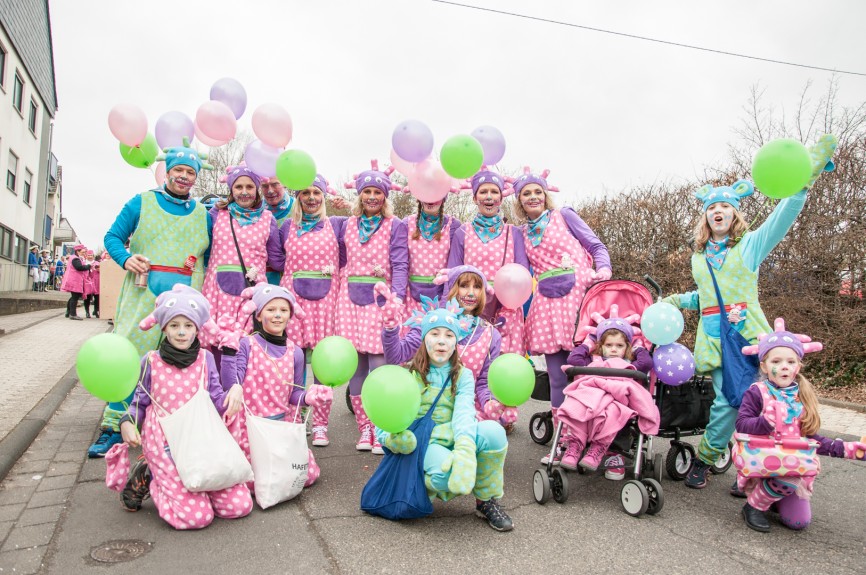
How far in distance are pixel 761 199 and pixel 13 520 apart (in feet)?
29.7

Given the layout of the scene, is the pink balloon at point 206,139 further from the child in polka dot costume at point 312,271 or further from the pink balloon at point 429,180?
the pink balloon at point 429,180

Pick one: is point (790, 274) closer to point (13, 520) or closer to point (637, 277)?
point (637, 277)

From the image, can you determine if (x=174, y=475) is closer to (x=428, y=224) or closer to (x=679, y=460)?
(x=428, y=224)

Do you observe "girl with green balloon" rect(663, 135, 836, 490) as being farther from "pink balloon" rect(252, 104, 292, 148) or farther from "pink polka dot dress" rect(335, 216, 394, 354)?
"pink balloon" rect(252, 104, 292, 148)

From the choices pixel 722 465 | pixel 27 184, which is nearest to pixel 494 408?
pixel 722 465

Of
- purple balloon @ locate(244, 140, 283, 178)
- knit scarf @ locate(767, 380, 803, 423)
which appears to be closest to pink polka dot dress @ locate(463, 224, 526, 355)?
purple balloon @ locate(244, 140, 283, 178)

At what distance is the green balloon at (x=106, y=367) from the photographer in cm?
304

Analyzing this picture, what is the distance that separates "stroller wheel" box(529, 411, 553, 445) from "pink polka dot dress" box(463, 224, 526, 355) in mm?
770

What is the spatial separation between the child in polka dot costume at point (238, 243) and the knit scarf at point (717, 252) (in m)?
3.25

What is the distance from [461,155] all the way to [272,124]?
1.56 m

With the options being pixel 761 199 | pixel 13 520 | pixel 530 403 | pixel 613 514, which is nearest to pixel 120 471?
pixel 13 520

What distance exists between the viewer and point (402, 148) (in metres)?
4.55

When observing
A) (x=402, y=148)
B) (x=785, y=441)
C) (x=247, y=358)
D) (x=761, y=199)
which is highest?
(x=761, y=199)

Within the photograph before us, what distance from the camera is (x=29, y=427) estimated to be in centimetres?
474
